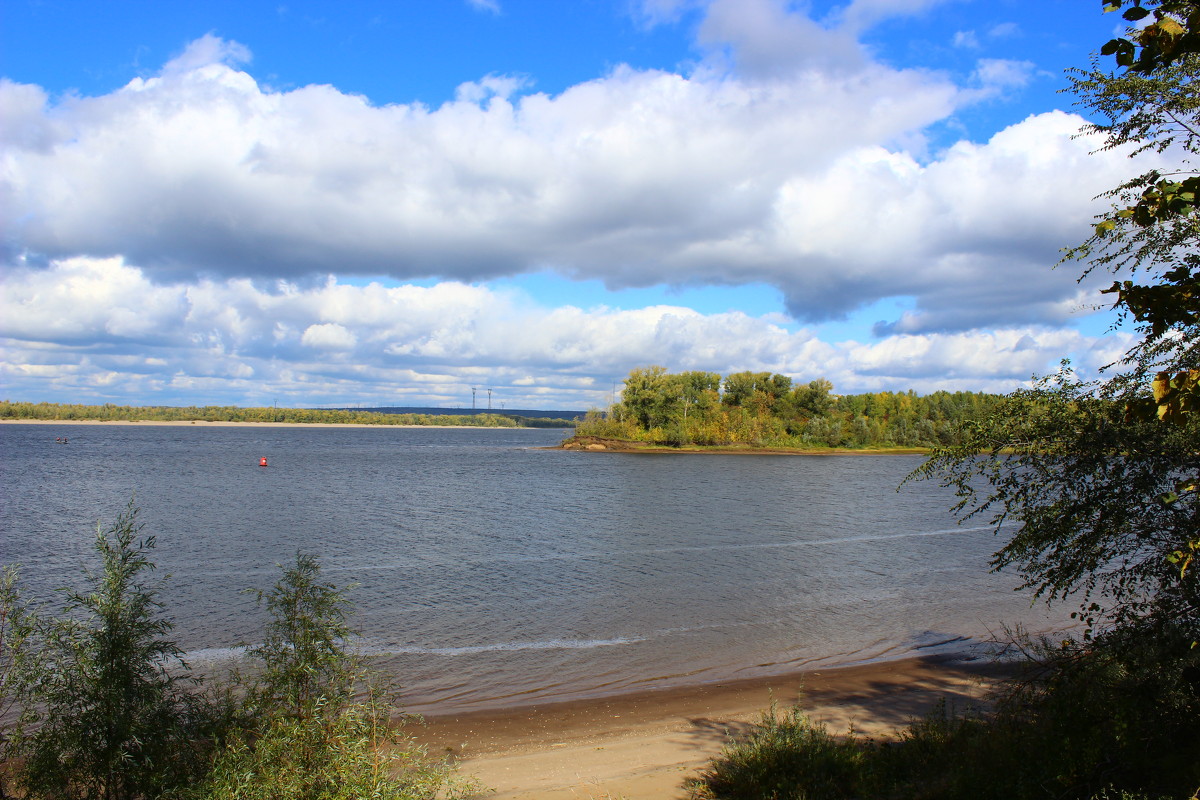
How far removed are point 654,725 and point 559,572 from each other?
1587cm

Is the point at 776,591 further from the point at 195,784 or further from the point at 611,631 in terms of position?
the point at 195,784

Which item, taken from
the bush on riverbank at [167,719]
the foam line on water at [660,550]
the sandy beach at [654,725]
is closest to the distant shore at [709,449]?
the foam line on water at [660,550]

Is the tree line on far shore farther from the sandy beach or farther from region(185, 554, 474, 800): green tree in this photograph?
region(185, 554, 474, 800): green tree

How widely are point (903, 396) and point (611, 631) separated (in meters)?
183

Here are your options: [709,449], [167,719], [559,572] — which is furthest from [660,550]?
[709,449]

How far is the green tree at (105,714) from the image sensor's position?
344 inches

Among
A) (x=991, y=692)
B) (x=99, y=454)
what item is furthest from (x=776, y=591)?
(x=99, y=454)

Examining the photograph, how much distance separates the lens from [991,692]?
582 inches

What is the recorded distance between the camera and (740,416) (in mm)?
146250

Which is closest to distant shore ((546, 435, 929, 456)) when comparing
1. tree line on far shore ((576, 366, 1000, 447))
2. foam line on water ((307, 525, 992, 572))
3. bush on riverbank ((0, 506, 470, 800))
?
tree line on far shore ((576, 366, 1000, 447))

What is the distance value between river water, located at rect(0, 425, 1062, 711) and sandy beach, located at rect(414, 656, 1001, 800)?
44.8 inches

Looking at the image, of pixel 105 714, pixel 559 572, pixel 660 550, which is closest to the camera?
pixel 105 714

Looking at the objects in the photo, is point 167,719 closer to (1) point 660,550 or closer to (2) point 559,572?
(2) point 559,572

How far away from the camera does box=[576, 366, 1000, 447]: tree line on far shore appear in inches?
5600
